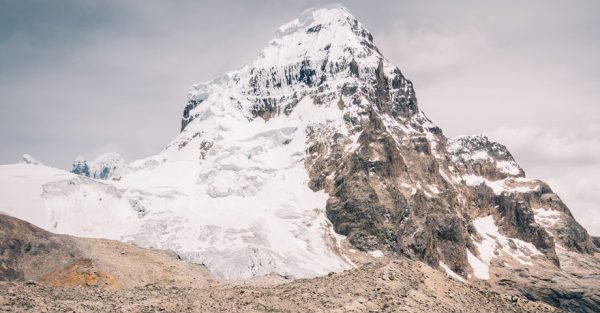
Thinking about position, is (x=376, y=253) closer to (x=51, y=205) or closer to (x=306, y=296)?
(x=51, y=205)

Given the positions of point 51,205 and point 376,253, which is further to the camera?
point 376,253

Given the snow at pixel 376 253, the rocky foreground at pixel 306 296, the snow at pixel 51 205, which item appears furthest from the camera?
the snow at pixel 376 253

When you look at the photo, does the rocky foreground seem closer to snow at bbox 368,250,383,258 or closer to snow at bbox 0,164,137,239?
snow at bbox 368,250,383,258

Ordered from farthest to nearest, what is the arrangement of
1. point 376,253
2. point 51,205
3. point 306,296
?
point 376,253
point 51,205
point 306,296

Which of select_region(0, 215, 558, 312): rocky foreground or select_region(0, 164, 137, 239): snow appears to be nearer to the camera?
select_region(0, 215, 558, 312): rocky foreground

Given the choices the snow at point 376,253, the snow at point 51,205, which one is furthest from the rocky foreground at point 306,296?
the snow at point 51,205

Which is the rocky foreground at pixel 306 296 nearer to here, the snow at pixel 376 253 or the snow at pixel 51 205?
the snow at pixel 376 253

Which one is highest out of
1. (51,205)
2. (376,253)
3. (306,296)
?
(51,205)

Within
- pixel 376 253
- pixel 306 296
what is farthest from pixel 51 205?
pixel 306 296

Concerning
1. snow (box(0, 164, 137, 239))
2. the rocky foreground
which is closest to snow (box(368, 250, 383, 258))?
snow (box(0, 164, 137, 239))

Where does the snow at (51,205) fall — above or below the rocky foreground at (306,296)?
above

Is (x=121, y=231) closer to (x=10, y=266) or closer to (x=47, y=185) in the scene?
(x=47, y=185)

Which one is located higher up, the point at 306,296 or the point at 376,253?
the point at 376,253

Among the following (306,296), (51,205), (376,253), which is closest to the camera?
(306,296)
